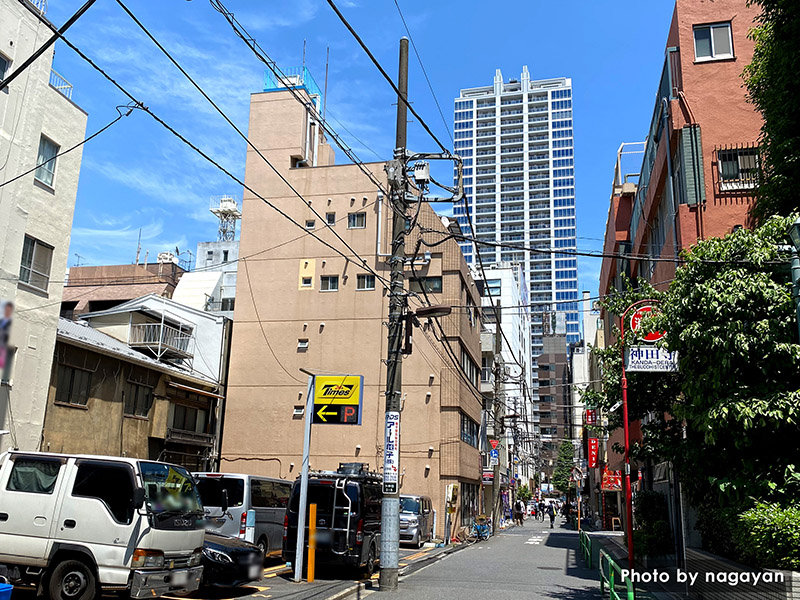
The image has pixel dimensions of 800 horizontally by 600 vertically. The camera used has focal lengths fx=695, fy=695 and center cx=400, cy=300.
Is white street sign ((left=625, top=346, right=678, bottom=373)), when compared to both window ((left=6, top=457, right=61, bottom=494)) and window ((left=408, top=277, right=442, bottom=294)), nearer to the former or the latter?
window ((left=6, top=457, right=61, bottom=494))

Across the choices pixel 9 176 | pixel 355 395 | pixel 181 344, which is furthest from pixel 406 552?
pixel 9 176

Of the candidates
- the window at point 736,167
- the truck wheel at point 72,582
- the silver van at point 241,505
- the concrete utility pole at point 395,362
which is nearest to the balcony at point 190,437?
the silver van at point 241,505

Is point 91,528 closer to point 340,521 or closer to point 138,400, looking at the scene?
point 340,521

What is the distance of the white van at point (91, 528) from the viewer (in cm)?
1006

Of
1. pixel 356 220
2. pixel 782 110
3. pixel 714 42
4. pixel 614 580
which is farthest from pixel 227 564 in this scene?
A: pixel 356 220

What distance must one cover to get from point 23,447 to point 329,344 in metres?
17.5

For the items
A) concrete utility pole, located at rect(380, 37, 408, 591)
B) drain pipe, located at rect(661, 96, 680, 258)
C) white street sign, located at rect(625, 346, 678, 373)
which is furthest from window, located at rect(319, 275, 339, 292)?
white street sign, located at rect(625, 346, 678, 373)

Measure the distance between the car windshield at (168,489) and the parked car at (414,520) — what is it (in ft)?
53.7

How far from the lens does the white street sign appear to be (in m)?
14.1

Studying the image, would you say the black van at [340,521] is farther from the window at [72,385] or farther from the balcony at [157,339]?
the balcony at [157,339]

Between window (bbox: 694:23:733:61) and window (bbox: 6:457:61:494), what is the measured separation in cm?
2057

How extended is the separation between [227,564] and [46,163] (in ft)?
46.3

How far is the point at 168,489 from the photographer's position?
11109 millimetres

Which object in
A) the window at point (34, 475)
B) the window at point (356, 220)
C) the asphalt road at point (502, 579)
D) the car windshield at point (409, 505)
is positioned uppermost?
the window at point (356, 220)
